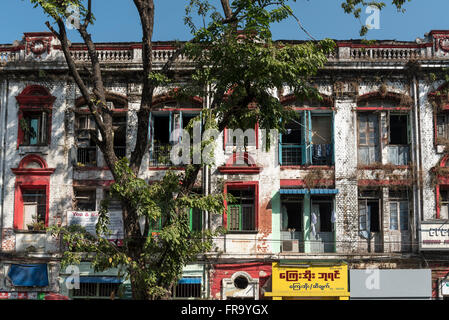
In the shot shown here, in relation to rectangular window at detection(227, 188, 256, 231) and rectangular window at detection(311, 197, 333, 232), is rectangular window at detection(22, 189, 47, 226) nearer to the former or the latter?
rectangular window at detection(227, 188, 256, 231)

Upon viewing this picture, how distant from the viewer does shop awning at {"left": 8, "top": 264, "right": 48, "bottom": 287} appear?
15.6 meters

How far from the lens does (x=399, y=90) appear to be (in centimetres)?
1633

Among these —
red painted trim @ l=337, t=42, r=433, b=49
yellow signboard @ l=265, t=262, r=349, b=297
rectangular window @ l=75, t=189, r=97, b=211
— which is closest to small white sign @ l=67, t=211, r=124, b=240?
rectangular window @ l=75, t=189, r=97, b=211

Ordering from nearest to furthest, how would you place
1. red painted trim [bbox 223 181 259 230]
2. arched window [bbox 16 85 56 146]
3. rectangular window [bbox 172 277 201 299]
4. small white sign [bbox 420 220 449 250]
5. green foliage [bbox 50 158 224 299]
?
green foliage [bbox 50 158 224 299] → small white sign [bbox 420 220 449 250] → rectangular window [bbox 172 277 201 299] → red painted trim [bbox 223 181 259 230] → arched window [bbox 16 85 56 146]

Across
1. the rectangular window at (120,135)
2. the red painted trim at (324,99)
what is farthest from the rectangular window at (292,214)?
the rectangular window at (120,135)

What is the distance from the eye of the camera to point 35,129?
54.4ft

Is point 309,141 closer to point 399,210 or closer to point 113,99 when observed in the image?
point 399,210

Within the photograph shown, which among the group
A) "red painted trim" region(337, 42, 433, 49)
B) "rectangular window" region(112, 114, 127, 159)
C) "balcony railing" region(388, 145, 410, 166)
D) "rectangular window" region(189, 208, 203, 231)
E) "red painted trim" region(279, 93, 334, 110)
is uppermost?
"red painted trim" region(337, 42, 433, 49)

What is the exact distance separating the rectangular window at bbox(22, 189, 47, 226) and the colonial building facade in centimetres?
3

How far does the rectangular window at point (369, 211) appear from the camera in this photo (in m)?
16.0
